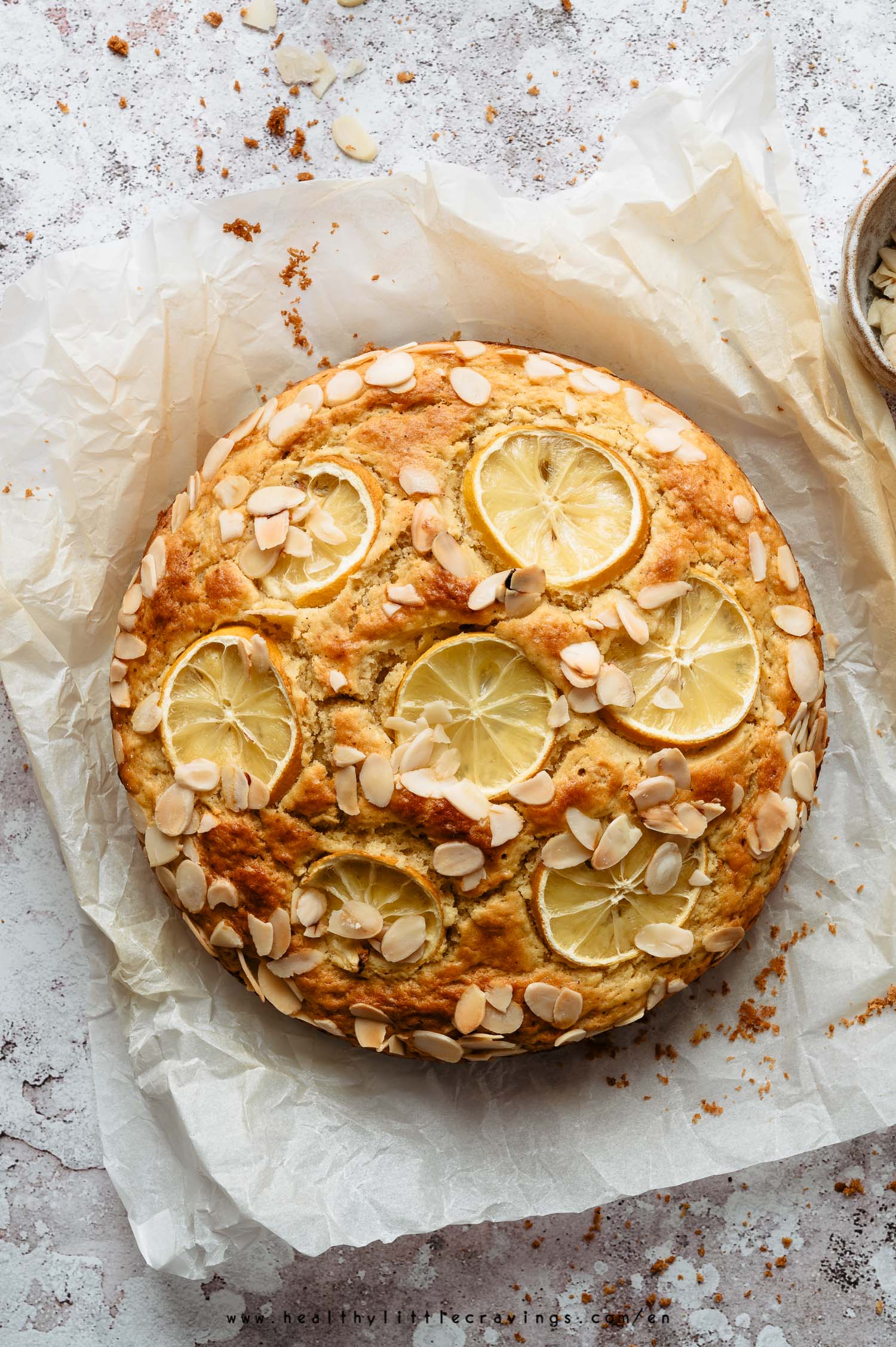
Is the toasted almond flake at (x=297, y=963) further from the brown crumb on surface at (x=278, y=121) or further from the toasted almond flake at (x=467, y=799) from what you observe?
the brown crumb on surface at (x=278, y=121)

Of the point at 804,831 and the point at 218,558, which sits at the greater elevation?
the point at 218,558

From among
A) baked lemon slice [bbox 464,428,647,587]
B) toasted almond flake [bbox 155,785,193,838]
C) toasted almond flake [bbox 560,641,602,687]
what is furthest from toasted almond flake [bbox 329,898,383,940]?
baked lemon slice [bbox 464,428,647,587]

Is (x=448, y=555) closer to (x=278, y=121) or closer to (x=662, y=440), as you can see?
(x=662, y=440)

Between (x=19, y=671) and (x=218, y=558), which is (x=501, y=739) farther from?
(x=19, y=671)

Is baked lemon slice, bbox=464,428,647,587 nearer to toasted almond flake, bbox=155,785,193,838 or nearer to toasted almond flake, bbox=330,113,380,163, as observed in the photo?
toasted almond flake, bbox=155,785,193,838

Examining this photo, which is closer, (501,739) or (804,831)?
(501,739)

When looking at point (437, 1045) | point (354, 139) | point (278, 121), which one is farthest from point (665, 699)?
point (278, 121)

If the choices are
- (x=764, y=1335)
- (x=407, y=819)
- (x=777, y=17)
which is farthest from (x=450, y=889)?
(x=777, y=17)
